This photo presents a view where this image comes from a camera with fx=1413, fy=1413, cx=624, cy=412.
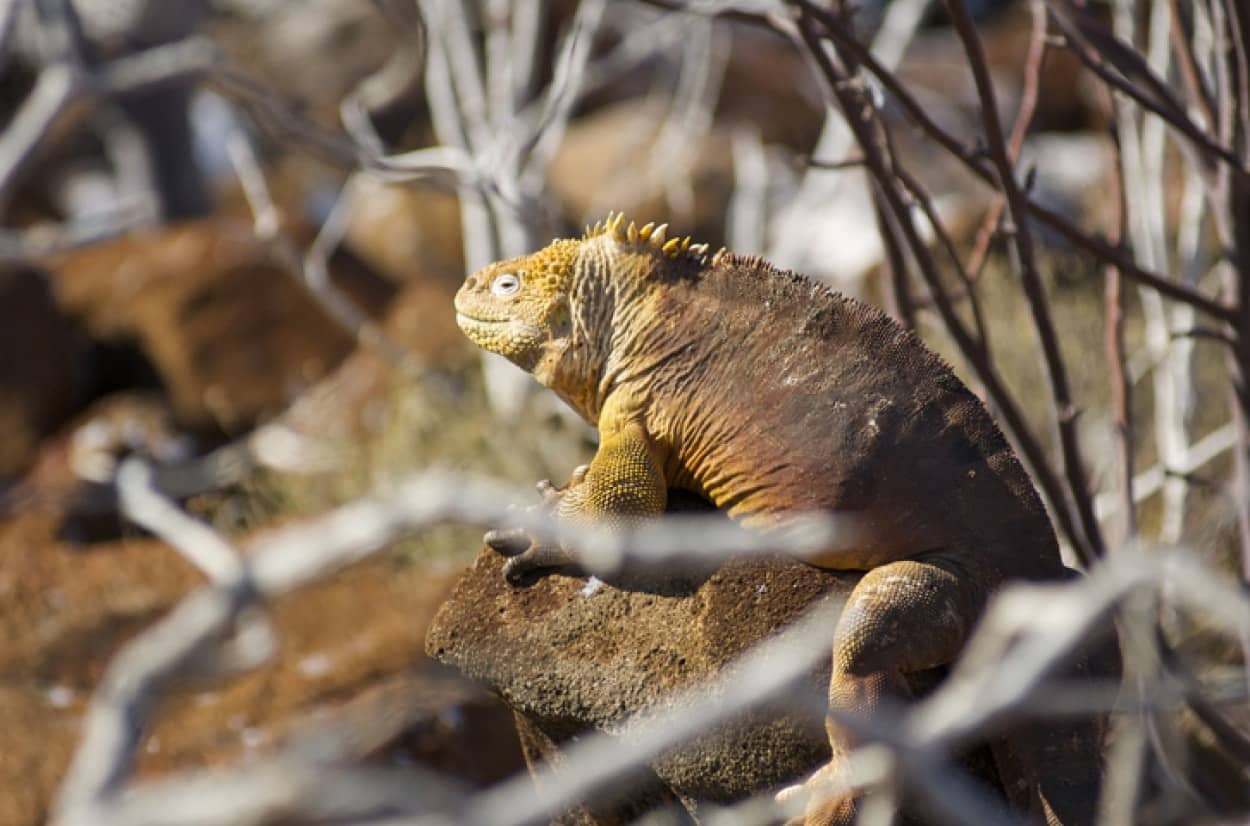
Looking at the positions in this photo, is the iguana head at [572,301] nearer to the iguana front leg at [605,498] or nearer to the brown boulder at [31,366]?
the iguana front leg at [605,498]

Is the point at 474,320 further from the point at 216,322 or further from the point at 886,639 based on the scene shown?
the point at 216,322

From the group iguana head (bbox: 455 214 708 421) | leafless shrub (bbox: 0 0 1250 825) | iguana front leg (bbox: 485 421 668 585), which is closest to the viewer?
leafless shrub (bbox: 0 0 1250 825)

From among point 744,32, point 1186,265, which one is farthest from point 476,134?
point 744,32

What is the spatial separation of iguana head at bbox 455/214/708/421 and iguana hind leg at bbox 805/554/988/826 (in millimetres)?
1027

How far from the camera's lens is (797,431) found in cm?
335

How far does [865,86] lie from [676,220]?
8897mm

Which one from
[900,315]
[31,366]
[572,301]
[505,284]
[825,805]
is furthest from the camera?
[31,366]

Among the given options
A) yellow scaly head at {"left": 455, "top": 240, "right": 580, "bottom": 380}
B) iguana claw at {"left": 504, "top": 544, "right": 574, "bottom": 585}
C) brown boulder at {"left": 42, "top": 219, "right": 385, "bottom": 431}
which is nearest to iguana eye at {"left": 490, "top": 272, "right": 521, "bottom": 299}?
yellow scaly head at {"left": 455, "top": 240, "right": 580, "bottom": 380}

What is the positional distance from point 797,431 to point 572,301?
0.76 m

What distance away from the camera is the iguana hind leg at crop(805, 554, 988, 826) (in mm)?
2982

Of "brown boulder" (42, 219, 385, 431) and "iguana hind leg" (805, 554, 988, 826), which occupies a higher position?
"iguana hind leg" (805, 554, 988, 826)

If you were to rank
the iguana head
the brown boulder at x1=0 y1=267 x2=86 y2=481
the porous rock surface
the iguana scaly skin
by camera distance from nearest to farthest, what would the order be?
the iguana scaly skin, the porous rock surface, the iguana head, the brown boulder at x1=0 y1=267 x2=86 y2=481

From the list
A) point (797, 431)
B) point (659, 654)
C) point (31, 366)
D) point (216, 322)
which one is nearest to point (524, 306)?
point (797, 431)

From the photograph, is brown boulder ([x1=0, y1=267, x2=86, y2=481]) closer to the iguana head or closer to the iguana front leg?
the iguana head
